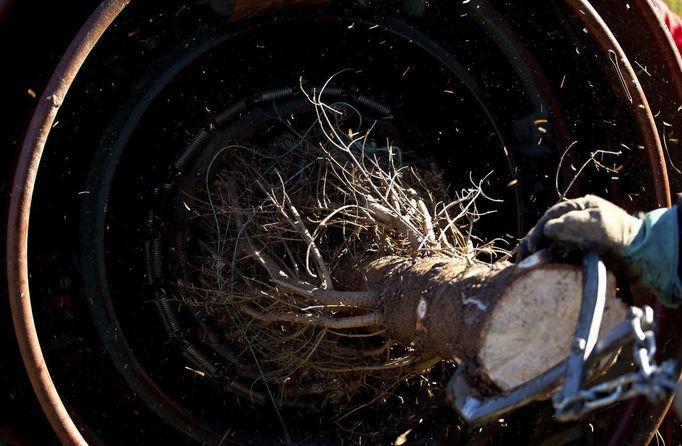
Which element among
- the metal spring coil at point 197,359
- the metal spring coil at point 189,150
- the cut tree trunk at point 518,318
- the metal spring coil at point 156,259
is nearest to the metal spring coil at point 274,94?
the metal spring coil at point 189,150

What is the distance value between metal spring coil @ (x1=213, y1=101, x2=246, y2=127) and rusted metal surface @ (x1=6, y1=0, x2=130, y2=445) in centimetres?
80

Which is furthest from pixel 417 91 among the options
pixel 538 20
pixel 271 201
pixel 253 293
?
pixel 253 293

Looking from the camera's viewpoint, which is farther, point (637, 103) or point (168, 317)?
point (168, 317)

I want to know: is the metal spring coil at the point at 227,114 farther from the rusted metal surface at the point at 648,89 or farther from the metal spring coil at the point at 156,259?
the rusted metal surface at the point at 648,89

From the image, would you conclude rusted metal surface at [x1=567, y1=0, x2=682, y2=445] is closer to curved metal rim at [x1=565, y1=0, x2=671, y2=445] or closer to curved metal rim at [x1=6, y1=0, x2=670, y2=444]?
curved metal rim at [x1=565, y1=0, x2=671, y2=445]

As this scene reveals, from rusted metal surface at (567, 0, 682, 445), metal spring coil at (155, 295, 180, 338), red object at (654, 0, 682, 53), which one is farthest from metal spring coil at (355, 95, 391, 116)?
red object at (654, 0, 682, 53)

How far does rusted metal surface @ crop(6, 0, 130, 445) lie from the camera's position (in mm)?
1724

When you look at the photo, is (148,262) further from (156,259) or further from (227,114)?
(227,114)

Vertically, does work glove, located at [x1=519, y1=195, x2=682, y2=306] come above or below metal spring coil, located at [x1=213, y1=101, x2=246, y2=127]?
below

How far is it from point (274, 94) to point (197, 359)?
33.5 inches

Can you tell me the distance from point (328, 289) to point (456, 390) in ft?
2.13

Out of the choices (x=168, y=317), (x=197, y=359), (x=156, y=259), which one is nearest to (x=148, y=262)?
(x=156, y=259)

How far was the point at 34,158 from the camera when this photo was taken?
174 centimetres

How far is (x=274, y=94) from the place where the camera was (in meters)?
2.62
